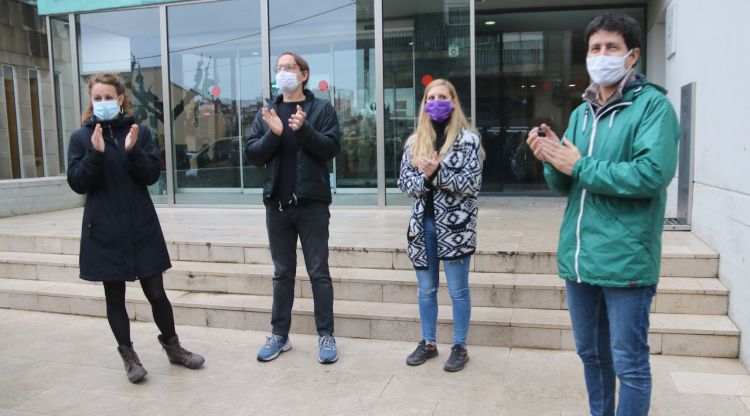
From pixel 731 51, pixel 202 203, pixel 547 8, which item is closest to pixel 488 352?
pixel 731 51

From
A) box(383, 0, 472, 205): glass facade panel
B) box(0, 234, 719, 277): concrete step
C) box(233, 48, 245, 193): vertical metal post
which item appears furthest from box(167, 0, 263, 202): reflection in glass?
box(0, 234, 719, 277): concrete step

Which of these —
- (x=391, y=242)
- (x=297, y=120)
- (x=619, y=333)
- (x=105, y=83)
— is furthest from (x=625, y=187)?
(x=391, y=242)

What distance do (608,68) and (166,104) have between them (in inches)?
322

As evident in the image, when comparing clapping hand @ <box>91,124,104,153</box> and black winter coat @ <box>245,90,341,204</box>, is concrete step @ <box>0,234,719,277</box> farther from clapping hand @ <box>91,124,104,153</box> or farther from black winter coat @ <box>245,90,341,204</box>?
clapping hand @ <box>91,124,104,153</box>

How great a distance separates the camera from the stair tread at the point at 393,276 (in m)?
4.49

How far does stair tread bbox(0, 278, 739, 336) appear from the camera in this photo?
4.17 m

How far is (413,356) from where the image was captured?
4102 millimetres

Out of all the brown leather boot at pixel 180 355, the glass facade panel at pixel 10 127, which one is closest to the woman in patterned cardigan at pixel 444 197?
the brown leather boot at pixel 180 355

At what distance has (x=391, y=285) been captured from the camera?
5008mm

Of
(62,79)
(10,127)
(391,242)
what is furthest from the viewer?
(10,127)

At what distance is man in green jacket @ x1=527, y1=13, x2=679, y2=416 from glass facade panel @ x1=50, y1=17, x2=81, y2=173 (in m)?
9.16

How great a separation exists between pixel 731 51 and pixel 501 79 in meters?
5.92

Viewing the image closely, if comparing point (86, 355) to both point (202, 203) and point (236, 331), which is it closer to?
point (236, 331)

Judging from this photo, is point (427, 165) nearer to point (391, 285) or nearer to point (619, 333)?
point (391, 285)
